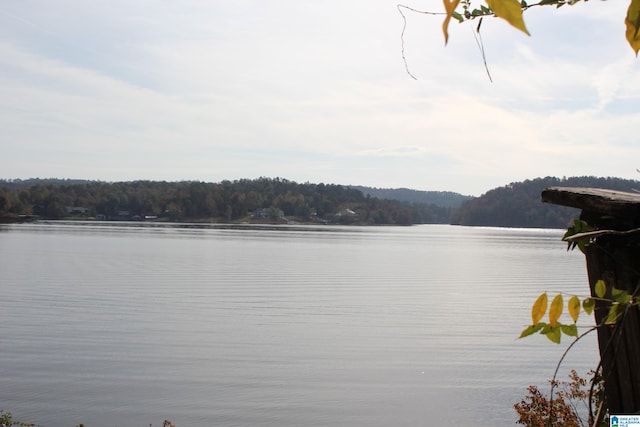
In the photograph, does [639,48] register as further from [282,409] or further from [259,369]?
[259,369]

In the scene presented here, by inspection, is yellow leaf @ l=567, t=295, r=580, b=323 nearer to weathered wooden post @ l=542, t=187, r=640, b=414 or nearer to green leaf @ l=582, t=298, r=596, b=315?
green leaf @ l=582, t=298, r=596, b=315

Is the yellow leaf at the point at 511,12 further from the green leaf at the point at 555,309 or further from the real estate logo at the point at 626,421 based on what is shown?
the real estate logo at the point at 626,421

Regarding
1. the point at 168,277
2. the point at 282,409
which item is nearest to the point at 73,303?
the point at 168,277

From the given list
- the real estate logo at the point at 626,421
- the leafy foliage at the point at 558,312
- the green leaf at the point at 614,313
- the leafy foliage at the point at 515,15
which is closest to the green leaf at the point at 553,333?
the leafy foliage at the point at 558,312

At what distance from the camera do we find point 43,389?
12.5 metres

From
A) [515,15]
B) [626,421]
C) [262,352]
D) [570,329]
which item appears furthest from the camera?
[262,352]

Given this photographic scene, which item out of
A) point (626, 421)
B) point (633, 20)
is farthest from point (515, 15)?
point (626, 421)

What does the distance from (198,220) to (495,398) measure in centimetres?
17422

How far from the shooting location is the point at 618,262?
2371mm

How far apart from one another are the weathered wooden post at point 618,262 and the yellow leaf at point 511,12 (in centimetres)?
165

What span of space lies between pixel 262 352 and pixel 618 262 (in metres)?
14.9

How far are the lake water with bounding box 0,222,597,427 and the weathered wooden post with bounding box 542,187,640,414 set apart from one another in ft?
30.7

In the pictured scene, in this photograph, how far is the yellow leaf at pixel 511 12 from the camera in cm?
78

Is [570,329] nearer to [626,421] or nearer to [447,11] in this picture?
[447,11]
